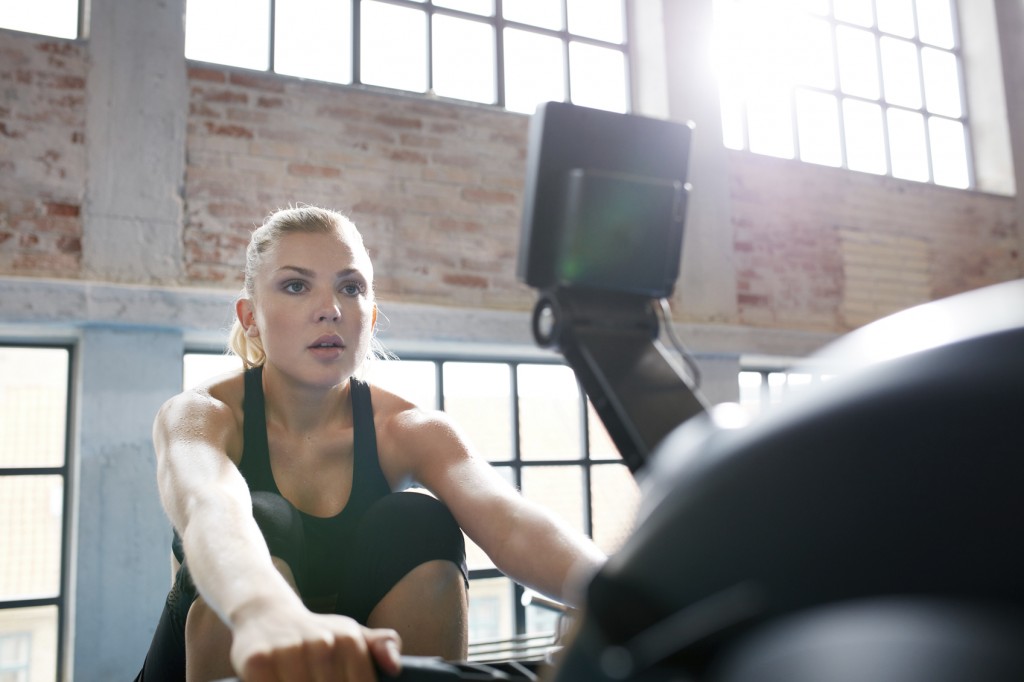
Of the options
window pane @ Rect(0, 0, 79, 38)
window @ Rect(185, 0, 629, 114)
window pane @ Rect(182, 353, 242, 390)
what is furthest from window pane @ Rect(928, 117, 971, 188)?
window pane @ Rect(0, 0, 79, 38)

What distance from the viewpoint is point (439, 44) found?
13.0ft

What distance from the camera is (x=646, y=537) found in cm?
32

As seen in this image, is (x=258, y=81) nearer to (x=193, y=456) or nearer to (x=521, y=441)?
(x=521, y=441)

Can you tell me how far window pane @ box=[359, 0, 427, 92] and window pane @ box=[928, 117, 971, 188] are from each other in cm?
333

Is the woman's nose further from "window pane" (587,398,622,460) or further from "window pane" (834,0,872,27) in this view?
"window pane" (834,0,872,27)

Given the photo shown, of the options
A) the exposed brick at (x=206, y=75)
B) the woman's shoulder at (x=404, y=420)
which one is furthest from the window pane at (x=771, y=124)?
the woman's shoulder at (x=404, y=420)

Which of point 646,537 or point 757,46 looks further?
point 757,46

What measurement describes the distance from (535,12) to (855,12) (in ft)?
7.26

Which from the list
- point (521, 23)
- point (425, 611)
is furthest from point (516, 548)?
point (521, 23)

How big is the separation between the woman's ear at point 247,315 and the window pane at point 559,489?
2225 mm

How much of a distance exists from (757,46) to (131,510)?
3929mm

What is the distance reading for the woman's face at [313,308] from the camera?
5.27ft

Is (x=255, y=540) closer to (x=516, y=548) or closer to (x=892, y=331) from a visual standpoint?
(x=516, y=548)

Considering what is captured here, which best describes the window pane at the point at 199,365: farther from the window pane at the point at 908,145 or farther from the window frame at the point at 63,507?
the window pane at the point at 908,145
